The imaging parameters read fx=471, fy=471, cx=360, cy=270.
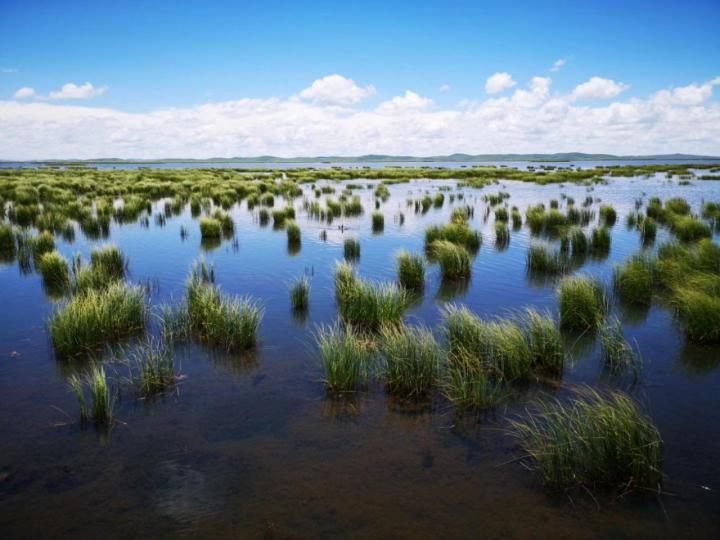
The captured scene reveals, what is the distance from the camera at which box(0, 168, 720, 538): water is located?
4.48 metres

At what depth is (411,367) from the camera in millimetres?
6863

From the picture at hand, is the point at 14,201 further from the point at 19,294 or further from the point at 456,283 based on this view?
the point at 456,283

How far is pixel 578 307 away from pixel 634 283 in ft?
9.23

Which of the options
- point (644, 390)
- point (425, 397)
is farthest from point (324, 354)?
point (644, 390)

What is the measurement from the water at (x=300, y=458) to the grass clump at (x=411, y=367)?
303 mm

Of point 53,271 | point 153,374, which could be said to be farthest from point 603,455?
point 53,271

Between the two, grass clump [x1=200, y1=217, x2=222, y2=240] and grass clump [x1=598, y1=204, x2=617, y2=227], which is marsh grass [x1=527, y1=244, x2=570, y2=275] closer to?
grass clump [x1=598, y1=204, x2=617, y2=227]

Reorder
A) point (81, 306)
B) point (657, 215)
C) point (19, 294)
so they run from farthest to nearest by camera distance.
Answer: point (657, 215), point (19, 294), point (81, 306)

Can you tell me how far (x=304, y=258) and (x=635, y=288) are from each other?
10.1 m

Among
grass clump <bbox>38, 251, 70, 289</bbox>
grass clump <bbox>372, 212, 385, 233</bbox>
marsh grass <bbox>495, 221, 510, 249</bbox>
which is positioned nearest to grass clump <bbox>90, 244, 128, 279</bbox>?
grass clump <bbox>38, 251, 70, 289</bbox>

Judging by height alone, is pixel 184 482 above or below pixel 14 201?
below

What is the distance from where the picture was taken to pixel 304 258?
16.5 m

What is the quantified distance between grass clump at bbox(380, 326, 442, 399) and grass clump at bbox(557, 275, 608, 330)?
155 inches

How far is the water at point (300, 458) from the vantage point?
14.7 ft
